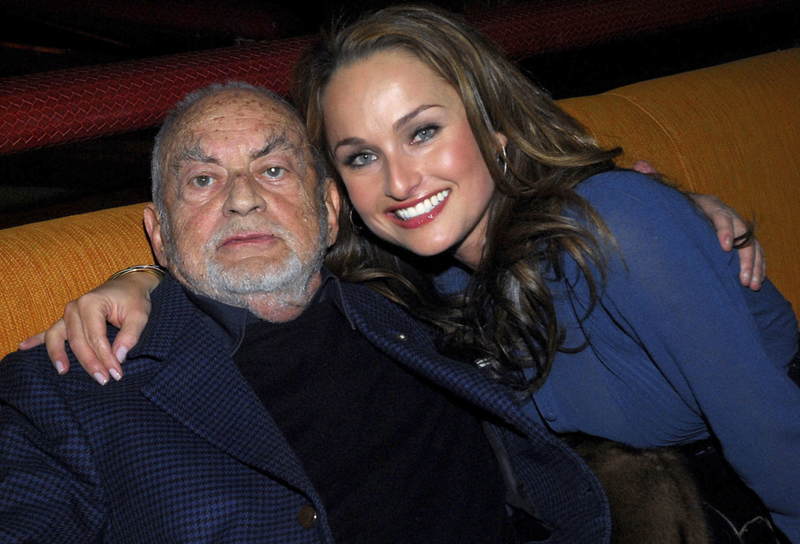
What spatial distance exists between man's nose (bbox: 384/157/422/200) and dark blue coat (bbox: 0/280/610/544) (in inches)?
18.6

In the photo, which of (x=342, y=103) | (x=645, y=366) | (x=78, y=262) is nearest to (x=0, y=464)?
(x=78, y=262)

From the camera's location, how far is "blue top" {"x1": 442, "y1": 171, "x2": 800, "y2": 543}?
1.29 metres

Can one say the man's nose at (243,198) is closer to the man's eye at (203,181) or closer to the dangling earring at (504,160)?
the man's eye at (203,181)

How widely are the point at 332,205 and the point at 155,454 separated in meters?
0.79

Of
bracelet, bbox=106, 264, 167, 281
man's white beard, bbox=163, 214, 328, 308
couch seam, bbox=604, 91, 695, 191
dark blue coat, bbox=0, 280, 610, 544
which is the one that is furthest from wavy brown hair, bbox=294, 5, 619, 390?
couch seam, bbox=604, 91, 695, 191

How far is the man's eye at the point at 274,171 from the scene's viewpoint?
65.3 inches

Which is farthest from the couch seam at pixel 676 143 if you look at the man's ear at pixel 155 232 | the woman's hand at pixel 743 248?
the man's ear at pixel 155 232

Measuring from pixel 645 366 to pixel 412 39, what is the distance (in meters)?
0.87

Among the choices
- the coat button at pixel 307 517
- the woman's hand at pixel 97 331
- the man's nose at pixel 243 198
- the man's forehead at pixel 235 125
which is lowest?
the coat button at pixel 307 517

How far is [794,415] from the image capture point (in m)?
1.31

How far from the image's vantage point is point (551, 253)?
57.6 inches

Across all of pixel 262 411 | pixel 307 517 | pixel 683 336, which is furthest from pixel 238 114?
pixel 683 336

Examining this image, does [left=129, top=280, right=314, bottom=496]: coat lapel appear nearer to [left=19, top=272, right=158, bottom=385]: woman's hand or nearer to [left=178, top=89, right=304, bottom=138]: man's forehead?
[left=19, top=272, right=158, bottom=385]: woman's hand

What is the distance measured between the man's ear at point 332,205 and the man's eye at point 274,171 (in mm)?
147
